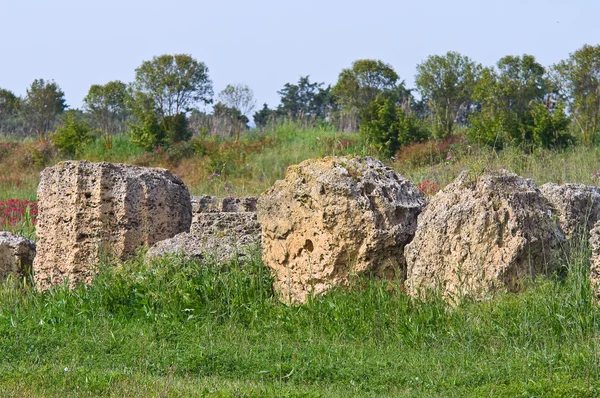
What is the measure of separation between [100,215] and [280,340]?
10.2 feet

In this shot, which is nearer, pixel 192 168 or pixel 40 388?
pixel 40 388

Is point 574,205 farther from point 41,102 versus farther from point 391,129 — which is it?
point 41,102

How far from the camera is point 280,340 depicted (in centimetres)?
655

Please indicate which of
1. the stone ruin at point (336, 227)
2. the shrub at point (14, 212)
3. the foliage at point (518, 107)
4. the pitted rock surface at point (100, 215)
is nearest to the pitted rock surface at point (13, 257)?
the stone ruin at point (336, 227)

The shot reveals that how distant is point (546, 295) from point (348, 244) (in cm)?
182

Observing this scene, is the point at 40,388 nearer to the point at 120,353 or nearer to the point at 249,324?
the point at 120,353

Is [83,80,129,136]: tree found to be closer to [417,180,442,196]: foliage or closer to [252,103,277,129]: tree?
[252,103,277,129]: tree

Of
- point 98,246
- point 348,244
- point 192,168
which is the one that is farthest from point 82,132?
point 348,244

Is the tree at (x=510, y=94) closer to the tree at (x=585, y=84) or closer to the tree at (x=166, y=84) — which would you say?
the tree at (x=585, y=84)

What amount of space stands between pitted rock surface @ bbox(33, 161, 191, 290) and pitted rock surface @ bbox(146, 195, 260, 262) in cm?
48

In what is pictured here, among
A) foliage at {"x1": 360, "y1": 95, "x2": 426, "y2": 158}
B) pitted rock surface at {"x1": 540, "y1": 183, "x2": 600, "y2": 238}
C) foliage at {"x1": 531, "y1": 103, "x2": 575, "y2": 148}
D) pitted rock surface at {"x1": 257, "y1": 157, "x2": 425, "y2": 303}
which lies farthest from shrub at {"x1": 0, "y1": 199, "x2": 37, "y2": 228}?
foliage at {"x1": 531, "y1": 103, "x2": 575, "y2": 148}

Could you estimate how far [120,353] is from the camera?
6.45m

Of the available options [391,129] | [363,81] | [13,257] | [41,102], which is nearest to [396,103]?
[363,81]

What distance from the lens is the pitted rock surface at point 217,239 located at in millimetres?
8188
